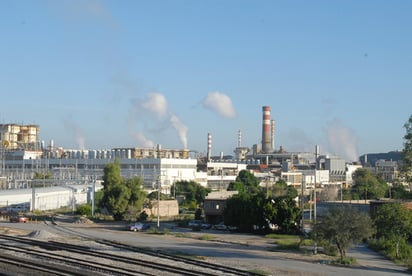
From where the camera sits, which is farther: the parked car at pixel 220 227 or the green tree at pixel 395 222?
the parked car at pixel 220 227

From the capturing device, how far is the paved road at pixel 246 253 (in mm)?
25472

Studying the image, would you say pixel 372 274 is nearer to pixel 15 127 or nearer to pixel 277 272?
pixel 277 272

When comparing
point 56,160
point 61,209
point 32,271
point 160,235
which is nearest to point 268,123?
point 56,160

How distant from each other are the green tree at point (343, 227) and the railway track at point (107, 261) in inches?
Answer: 276

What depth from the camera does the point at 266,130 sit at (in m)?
134

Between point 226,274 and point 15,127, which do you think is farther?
point 15,127

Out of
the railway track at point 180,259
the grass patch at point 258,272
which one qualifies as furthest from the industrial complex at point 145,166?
the grass patch at point 258,272

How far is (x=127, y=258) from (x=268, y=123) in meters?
108

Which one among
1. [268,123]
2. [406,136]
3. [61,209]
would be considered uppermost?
[268,123]

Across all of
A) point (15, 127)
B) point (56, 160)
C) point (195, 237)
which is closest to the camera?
point (195, 237)

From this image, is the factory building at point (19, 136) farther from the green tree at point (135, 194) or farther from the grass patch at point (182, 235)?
the grass patch at point (182, 235)

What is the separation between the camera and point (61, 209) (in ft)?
210

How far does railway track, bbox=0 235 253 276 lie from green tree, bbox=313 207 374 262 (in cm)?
A: 701

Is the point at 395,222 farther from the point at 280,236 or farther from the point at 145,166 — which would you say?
the point at 145,166
